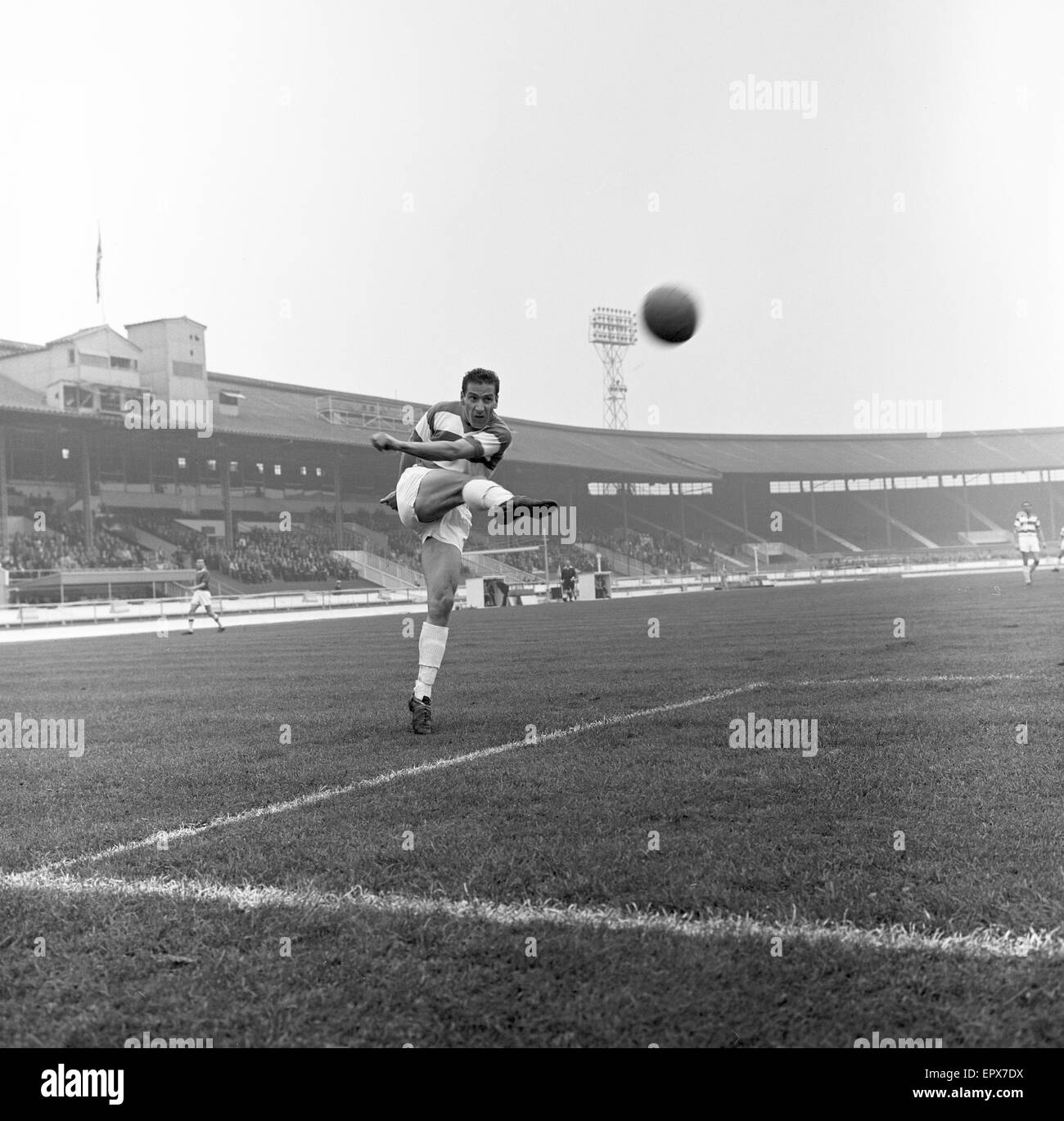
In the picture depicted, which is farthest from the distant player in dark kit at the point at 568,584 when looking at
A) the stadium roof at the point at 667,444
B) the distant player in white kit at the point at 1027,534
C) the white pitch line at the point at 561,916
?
the white pitch line at the point at 561,916

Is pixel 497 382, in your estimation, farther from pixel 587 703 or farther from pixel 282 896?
pixel 282 896

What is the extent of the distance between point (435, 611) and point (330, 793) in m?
2.11

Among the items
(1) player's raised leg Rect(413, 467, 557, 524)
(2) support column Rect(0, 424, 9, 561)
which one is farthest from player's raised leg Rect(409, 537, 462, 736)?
(2) support column Rect(0, 424, 9, 561)

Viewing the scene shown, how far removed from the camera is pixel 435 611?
6.70 meters

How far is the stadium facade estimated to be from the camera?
40250 mm

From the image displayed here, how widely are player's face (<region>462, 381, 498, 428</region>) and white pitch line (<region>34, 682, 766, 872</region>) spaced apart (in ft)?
6.06

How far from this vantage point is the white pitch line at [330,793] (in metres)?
3.83

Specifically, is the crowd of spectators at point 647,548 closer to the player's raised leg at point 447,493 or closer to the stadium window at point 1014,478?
the stadium window at point 1014,478

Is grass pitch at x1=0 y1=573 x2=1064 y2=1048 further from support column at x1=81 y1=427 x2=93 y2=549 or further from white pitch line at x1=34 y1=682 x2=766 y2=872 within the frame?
support column at x1=81 y1=427 x2=93 y2=549

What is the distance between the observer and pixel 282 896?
127 inches

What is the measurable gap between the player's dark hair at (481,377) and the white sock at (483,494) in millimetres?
571

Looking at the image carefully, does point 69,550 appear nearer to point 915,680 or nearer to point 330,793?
point 915,680

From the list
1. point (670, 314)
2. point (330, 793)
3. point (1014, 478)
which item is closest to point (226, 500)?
point (670, 314)

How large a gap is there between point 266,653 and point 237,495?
3636cm
